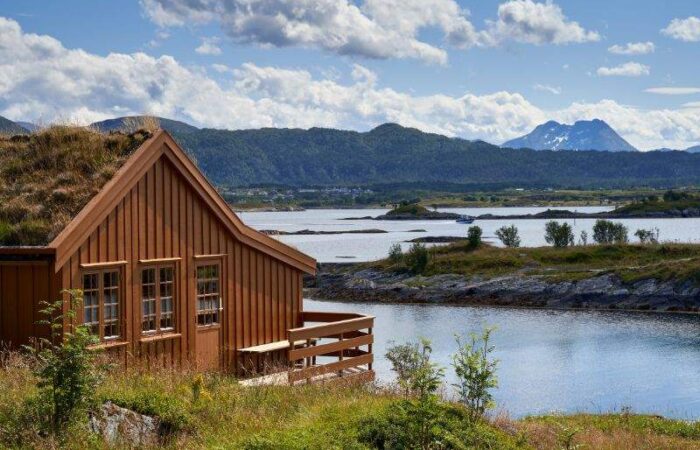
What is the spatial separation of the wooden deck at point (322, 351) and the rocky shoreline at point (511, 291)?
48.1 metres

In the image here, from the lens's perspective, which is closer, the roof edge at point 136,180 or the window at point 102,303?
the roof edge at point 136,180

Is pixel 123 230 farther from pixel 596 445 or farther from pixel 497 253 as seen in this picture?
pixel 497 253

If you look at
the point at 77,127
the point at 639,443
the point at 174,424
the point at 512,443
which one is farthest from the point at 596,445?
the point at 77,127

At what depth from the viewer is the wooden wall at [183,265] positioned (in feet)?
60.7

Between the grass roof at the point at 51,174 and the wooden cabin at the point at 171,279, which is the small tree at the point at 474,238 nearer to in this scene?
the wooden cabin at the point at 171,279

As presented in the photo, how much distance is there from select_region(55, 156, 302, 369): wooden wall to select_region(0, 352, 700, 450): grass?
5.85 ft

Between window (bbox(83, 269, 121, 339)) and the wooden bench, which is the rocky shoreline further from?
window (bbox(83, 269, 121, 339))

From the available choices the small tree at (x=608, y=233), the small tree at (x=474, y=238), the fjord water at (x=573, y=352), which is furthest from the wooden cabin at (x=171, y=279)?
the small tree at (x=608, y=233)

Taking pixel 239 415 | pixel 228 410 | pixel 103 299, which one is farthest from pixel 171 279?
pixel 239 415

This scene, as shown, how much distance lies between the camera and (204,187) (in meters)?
20.6

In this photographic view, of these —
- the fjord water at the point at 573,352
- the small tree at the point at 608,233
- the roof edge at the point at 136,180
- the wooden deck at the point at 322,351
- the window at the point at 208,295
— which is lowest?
the fjord water at the point at 573,352

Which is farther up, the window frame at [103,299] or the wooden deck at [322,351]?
the window frame at [103,299]

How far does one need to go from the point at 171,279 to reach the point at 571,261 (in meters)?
63.1

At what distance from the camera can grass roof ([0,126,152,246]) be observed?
17891 millimetres
